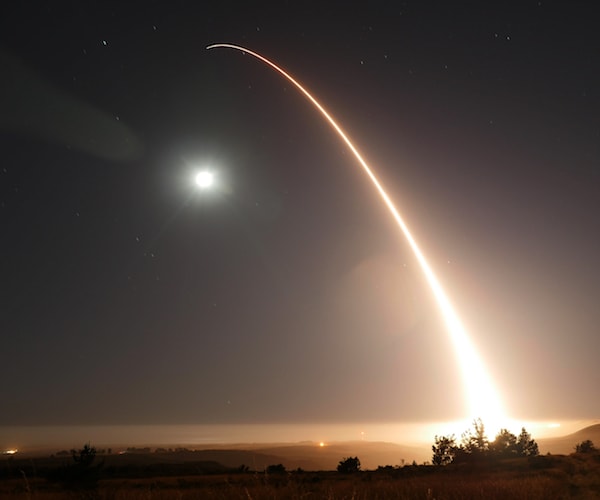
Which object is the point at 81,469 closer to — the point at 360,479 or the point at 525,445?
the point at 360,479

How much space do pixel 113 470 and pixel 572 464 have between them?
172ft

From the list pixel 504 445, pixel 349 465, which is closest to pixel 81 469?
pixel 349 465

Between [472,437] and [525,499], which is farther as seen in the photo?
[472,437]

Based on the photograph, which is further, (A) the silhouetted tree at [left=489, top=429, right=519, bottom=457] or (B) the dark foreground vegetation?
(A) the silhouetted tree at [left=489, top=429, right=519, bottom=457]

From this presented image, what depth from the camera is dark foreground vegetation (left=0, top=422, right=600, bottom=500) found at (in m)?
10.9

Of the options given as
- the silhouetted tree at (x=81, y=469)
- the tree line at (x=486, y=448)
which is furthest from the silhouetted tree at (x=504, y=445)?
the silhouetted tree at (x=81, y=469)

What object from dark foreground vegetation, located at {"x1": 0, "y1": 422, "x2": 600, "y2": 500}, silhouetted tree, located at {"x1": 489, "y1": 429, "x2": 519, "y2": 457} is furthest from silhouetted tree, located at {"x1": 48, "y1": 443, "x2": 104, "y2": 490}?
silhouetted tree, located at {"x1": 489, "y1": 429, "x2": 519, "y2": 457}

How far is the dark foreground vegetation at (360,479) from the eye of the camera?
10945mm

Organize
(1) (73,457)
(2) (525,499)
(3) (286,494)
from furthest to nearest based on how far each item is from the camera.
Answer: (1) (73,457), (2) (525,499), (3) (286,494)

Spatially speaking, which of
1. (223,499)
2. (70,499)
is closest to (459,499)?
(223,499)

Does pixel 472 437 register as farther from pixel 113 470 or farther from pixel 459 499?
pixel 459 499

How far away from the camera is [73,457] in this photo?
48938 mm

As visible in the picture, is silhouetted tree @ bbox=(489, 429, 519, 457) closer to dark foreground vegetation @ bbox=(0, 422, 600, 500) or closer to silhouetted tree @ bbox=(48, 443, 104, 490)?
dark foreground vegetation @ bbox=(0, 422, 600, 500)

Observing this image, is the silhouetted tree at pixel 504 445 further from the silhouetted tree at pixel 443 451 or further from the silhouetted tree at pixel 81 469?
the silhouetted tree at pixel 81 469
